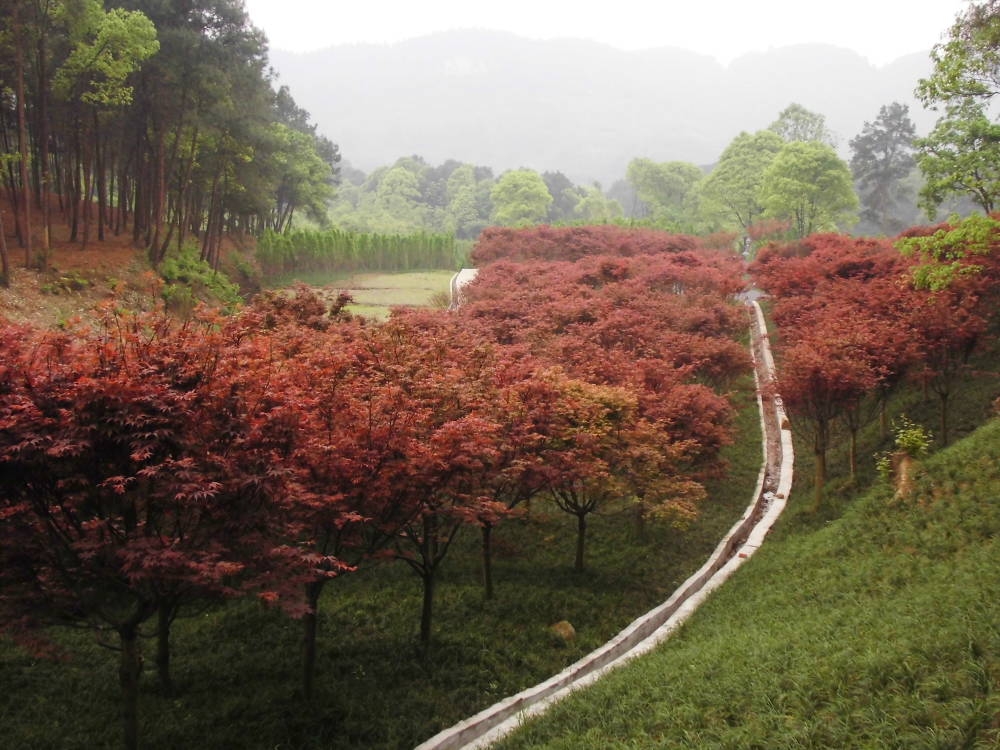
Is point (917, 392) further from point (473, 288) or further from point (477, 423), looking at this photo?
point (473, 288)

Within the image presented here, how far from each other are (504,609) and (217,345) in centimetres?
618

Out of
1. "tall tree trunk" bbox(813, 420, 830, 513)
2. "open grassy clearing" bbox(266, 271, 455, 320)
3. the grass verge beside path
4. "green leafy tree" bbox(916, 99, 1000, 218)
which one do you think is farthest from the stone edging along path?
"open grassy clearing" bbox(266, 271, 455, 320)

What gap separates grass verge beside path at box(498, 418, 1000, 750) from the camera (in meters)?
5.18

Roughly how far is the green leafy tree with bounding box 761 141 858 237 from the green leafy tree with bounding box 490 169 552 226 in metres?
25.3

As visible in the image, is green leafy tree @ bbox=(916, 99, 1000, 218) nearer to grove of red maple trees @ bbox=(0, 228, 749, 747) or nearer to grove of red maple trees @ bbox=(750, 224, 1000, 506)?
grove of red maple trees @ bbox=(750, 224, 1000, 506)

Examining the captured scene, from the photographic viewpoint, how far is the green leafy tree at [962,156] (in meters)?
14.2

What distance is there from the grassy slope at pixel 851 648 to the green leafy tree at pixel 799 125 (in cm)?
5525

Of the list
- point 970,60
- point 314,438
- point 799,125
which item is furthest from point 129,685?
point 799,125

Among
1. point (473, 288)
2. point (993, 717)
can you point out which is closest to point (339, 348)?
point (993, 717)

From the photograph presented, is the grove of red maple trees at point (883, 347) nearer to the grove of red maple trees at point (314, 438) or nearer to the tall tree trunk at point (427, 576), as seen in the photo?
the grove of red maple trees at point (314, 438)

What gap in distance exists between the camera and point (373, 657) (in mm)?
8906

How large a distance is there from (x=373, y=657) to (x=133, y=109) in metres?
19.7

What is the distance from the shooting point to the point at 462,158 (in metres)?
171

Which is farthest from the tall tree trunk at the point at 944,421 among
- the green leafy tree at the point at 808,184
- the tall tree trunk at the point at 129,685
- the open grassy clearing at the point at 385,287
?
the green leafy tree at the point at 808,184
